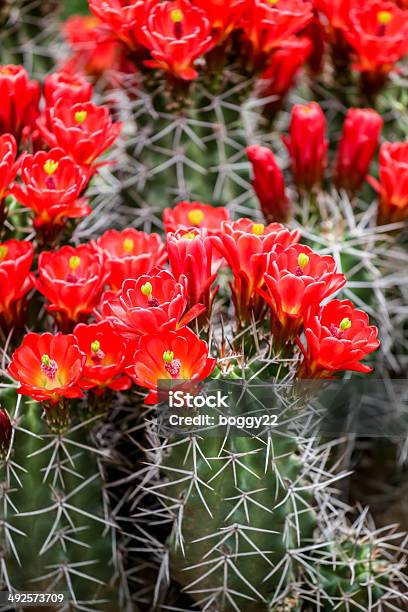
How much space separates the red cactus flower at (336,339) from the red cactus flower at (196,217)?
8.4 inches

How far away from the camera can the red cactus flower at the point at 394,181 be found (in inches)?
46.9

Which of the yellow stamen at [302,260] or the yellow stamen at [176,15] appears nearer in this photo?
the yellow stamen at [302,260]

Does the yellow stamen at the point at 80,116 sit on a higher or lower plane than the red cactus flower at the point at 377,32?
higher

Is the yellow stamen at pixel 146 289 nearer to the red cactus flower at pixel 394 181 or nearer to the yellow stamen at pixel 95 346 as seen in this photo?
the yellow stamen at pixel 95 346

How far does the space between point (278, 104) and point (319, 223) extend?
284 millimetres

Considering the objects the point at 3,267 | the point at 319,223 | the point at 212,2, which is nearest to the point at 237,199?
Result: the point at 319,223

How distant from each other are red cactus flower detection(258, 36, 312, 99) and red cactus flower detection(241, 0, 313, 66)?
0.17ft

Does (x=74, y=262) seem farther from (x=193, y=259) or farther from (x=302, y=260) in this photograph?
(x=302, y=260)

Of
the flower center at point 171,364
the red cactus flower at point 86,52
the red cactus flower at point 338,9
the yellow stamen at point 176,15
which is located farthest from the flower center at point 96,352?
the red cactus flower at point 86,52

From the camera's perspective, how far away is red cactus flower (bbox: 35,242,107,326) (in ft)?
3.22

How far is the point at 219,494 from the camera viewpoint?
96 cm

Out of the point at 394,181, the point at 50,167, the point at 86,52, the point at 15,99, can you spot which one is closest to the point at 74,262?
A: the point at 50,167

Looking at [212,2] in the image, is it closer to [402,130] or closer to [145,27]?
[145,27]

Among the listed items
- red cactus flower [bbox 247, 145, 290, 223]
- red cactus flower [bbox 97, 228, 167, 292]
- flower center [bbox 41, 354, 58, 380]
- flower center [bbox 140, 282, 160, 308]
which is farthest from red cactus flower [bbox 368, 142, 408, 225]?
flower center [bbox 41, 354, 58, 380]
